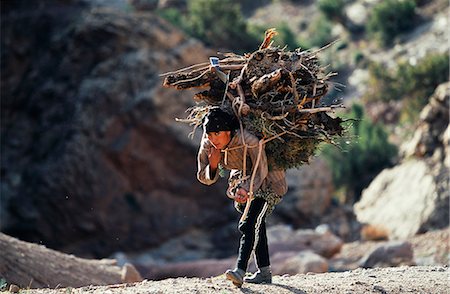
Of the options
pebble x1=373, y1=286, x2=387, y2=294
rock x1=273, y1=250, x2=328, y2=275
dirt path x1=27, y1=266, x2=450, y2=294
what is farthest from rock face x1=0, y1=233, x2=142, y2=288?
rock x1=273, y1=250, x2=328, y2=275

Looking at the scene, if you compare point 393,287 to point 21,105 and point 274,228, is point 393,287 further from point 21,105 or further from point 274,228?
point 21,105

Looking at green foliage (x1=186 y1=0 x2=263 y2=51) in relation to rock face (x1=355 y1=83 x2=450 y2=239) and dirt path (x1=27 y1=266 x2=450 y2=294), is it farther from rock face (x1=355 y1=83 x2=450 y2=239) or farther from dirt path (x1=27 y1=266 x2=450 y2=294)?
dirt path (x1=27 y1=266 x2=450 y2=294)

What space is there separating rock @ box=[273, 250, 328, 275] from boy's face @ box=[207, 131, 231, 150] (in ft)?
23.7

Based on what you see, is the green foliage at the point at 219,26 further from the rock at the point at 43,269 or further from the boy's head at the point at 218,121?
the boy's head at the point at 218,121

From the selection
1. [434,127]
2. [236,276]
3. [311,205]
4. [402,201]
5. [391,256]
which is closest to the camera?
[236,276]

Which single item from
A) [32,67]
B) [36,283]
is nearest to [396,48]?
[32,67]

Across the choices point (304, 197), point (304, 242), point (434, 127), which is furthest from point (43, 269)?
point (434, 127)

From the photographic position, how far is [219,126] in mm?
7062

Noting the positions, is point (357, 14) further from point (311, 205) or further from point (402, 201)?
point (402, 201)

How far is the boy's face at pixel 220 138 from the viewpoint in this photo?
709cm

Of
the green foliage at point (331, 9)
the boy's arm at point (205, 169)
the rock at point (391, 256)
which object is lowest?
the boy's arm at point (205, 169)

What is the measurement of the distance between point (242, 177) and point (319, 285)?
3.26 feet

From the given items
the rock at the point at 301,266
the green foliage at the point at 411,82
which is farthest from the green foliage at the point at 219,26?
the rock at the point at 301,266

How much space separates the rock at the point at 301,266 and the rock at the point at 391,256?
0.91 m
